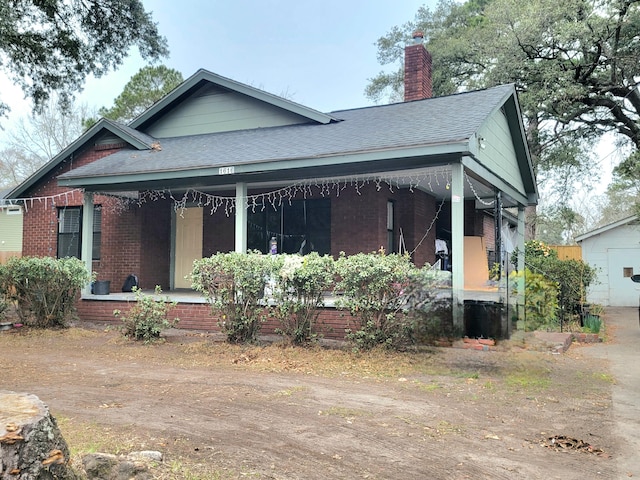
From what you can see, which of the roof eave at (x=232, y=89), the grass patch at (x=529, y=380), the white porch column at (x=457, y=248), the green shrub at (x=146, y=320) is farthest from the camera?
the roof eave at (x=232, y=89)

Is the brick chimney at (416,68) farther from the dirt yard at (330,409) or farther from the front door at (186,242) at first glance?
the dirt yard at (330,409)

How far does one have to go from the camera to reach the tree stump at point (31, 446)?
2.68m

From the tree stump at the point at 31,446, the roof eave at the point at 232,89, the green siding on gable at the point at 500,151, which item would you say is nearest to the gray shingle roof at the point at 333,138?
the roof eave at the point at 232,89

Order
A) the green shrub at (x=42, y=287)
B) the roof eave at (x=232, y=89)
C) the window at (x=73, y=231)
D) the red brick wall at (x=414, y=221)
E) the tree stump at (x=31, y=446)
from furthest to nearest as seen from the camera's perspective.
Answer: the window at (x=73, y=231), the red brick wall at (x=414, y=221), the roof eave at (x=232, y=89), the green shrub at (x=42, y=287), the tree stump at (x=31, y=446)

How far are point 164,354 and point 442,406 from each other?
179 inches

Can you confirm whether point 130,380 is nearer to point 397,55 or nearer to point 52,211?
point 52,211

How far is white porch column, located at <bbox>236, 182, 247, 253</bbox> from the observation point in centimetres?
1021

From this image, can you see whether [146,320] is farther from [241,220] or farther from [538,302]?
[538,302]

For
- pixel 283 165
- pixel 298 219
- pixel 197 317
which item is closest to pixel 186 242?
pixel 298 219

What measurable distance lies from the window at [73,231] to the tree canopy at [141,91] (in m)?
14.9

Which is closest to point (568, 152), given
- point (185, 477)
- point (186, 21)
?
point (186, 21)

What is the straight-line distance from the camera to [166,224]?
46.2 feet

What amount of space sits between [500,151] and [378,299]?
18.1 ft

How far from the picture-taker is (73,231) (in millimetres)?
13938
